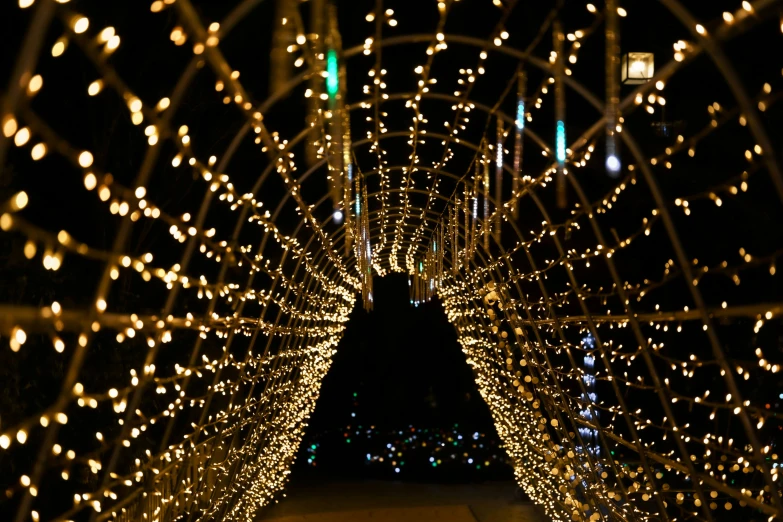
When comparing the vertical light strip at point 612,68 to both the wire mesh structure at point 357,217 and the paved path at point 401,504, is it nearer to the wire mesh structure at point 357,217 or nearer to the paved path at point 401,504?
the wire mesh structure at point 357,217

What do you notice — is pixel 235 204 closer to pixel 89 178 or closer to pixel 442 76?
pixel 89 178

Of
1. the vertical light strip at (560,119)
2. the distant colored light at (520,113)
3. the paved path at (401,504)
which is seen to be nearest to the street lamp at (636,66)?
the distant colored light at (520,113)

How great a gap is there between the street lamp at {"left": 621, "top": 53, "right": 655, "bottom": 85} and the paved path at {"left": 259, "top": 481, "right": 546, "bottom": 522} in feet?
15.3

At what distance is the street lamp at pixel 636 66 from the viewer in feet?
17.6

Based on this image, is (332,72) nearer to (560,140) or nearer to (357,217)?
(560,140)

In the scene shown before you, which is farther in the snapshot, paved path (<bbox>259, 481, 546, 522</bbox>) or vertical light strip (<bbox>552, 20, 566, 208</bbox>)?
paved path (<bbox>259, 481, 546, 522</bbox>)

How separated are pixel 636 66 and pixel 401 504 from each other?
5887mm

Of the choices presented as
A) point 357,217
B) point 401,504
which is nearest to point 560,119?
point 357,217

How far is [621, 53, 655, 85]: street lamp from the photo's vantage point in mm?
5359

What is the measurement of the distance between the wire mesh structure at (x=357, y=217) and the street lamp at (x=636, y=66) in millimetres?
24

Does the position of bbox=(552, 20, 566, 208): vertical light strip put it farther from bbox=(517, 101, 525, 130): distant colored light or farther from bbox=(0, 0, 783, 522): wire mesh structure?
bbox=(517, 101, 525, 130): distant colored light

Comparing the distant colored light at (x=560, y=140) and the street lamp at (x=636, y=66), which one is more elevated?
the street lamp at (x=636, y=66)

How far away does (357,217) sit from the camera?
4.91 metres

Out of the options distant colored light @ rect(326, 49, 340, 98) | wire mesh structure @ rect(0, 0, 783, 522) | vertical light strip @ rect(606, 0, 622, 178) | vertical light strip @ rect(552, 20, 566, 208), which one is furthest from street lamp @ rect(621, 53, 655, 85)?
distant colored light @ rect(326, 49, 340, 98)
